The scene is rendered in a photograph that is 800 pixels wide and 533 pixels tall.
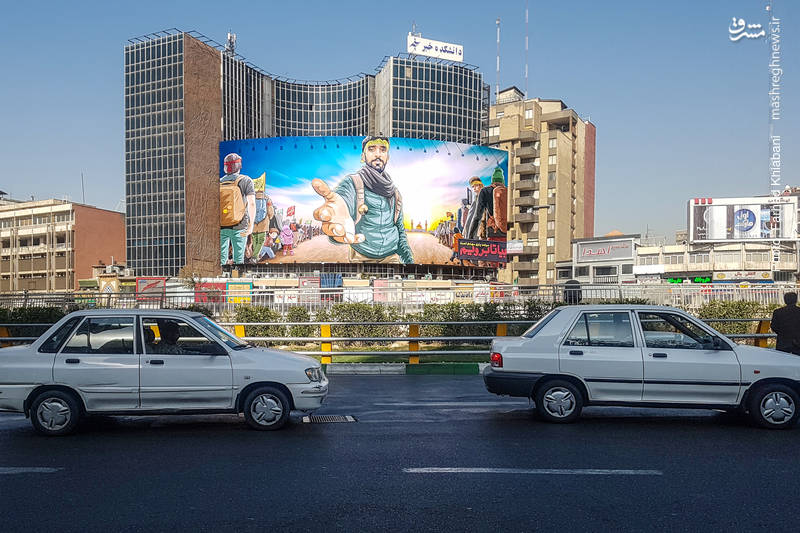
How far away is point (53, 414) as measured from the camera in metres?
7.91

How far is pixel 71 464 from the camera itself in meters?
6.56

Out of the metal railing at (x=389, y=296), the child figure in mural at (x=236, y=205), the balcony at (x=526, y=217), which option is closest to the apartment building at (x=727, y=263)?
the balcony at (x=526, y=217)

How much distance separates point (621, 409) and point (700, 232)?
5583cm

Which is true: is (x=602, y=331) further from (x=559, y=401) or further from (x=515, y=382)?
(x=515, y=382)

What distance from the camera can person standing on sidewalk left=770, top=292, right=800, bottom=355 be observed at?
9.84 m

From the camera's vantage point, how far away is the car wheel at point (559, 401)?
8570 millimetres

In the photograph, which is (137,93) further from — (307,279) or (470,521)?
(470,521)

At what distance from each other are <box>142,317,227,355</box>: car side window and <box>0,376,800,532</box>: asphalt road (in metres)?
1.02

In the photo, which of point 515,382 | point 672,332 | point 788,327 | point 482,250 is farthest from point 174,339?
point 482,250

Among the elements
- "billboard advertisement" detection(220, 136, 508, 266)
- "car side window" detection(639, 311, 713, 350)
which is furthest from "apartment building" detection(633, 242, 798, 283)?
"car side window" detection(639, 311, 713, 350)

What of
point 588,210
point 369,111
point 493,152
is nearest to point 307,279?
point 493,152

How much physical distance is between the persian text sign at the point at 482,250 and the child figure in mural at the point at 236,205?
28597 millimetres

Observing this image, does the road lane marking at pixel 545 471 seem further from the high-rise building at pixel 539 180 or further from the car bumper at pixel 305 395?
the high-rise building at pixel 539 180

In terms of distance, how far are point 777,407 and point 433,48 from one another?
102199 millimetres
